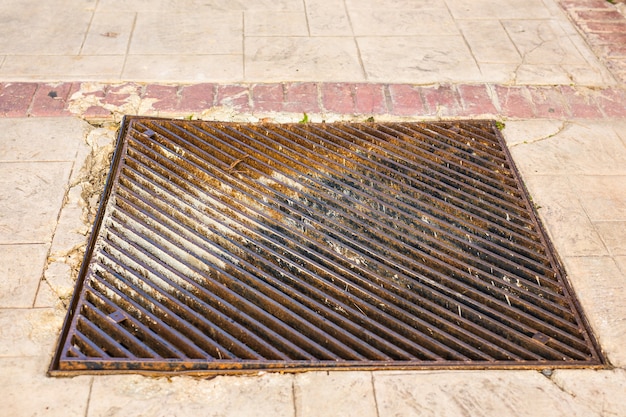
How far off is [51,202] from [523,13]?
3759 millimetres

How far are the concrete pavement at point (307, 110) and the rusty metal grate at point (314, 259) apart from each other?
10cm

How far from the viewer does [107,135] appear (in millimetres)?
3418

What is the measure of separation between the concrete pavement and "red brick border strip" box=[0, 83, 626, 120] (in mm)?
13

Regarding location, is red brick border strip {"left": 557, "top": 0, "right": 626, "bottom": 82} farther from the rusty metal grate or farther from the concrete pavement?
the rusty metal grate

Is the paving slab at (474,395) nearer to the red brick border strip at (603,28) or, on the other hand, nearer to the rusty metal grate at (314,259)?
the rusty metal grate at (314,259)

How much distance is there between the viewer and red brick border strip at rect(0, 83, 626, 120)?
11.8ft

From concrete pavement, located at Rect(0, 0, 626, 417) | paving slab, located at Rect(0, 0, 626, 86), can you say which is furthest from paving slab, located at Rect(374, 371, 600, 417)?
paving slab, located at Rect(0, 0, 626, 86)

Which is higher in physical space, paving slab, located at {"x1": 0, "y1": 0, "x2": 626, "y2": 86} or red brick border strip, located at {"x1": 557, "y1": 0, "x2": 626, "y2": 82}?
red brick border strip, located at {"x1": 557, "y1": 0, "x2": 626, "y2": 82}

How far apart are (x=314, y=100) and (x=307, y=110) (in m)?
0.12

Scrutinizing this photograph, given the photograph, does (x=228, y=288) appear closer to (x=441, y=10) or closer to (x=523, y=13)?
(x=441, y=10)

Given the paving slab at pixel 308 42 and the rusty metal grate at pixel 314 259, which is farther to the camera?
the paving slab at pixel 308 42

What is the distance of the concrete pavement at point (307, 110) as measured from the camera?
233cm

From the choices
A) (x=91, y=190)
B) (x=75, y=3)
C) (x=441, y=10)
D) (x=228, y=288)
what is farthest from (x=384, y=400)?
(x=75, y=3)

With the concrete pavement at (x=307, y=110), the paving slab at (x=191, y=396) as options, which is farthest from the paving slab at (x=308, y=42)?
the paving slab at (x=191, y=396)
